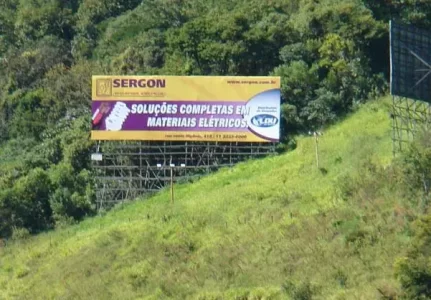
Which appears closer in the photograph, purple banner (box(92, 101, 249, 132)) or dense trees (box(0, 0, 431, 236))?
purple banner (box(92, 101, 249, 132))

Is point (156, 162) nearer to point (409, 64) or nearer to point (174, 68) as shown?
point (174, 68)

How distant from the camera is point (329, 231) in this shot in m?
30.0

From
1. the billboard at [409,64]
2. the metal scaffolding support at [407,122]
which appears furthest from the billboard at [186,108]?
the billboard at [409,64]

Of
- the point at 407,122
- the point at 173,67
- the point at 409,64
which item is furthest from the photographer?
the point at 173,67

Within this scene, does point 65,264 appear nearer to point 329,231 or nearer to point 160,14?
point 329,231

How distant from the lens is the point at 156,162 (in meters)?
39.5

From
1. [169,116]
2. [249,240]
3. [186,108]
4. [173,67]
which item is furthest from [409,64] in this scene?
[173,67]

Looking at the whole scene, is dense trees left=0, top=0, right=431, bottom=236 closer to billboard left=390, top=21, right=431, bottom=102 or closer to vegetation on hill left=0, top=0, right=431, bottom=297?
vegetation on hill left=0, top=0, right=431, bottom=297

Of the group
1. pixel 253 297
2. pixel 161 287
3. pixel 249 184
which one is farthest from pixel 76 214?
pixel 253 297

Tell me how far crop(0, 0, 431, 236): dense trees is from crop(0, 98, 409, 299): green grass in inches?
57.6

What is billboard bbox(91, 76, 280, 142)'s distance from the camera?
127 ft

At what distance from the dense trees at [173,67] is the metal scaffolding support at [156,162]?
0.89 meters

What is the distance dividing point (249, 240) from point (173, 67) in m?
13.7

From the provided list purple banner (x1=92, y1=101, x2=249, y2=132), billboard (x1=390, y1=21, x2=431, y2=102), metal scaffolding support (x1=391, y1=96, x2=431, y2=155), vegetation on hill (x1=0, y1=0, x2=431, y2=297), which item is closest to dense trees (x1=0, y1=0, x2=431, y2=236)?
vegetation on hill (x1=0, y1=0, x2=431, y2=297)
